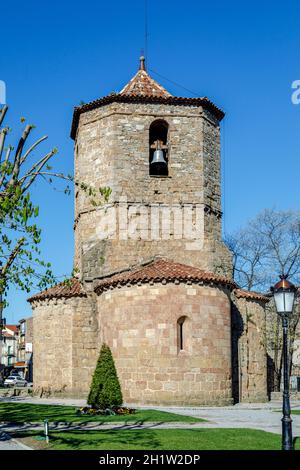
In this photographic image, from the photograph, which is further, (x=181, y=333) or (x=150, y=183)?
(x=150, y=183)

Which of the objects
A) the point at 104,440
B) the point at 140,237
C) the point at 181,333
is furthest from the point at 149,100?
the point at 104,440

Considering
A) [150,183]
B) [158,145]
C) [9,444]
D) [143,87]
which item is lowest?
[9,444]

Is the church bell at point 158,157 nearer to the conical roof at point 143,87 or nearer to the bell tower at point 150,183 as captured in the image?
the bell tower at point 150,183

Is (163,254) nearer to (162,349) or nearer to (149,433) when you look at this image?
(162,349)

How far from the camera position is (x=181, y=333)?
84.7ft

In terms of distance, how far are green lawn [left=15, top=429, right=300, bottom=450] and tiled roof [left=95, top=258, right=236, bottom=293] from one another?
9.37m

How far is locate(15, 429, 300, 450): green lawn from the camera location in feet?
45.8

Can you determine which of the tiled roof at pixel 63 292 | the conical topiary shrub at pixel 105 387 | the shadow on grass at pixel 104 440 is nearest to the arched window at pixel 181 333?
the conical topiary shrub at pixel 105 387

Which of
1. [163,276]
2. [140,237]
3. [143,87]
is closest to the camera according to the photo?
[163,276]

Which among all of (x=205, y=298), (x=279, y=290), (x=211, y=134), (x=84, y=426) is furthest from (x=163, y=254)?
(x=279, y=290)

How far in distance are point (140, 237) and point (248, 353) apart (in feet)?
24.0

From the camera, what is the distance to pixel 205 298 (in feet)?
Answer: 85.6

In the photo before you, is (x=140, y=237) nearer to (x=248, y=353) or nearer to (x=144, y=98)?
(x=144, y=98)
